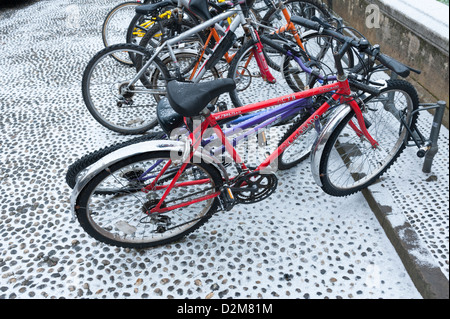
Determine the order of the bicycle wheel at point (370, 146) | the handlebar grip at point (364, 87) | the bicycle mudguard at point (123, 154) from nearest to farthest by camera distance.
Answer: the bicycle mudguard at point (123, 154)
the handlebar grip at point (364, 87)
the bicycle wheel at point (370, 146)

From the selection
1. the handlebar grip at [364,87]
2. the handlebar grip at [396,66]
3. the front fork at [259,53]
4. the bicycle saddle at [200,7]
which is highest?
the handlebar grip at [396,66]

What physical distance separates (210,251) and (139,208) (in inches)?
26.5

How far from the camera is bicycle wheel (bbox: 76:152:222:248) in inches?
87.7

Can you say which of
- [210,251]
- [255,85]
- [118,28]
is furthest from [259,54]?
[118,28]

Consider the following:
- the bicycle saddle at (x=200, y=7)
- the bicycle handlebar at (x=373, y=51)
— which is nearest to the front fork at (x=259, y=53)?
the bicycle saddle at (x=200, y=7)

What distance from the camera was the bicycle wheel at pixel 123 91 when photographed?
3406 mm

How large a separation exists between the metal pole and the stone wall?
72 mm

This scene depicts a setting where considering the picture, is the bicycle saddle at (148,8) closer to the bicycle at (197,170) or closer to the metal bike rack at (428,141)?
the bicycle at (197,170)

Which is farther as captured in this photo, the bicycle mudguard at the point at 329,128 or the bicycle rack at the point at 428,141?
the bicycle rack at the point at 428,141

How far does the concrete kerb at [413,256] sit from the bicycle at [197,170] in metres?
0.33

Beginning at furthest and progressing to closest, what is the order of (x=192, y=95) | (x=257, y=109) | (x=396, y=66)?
(x=257, y=109), (x=396, y=66), (x=192, y=95)

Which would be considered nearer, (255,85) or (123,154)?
(123,154)

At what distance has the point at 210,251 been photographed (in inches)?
98.7

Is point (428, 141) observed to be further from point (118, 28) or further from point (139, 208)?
point (118, 28)
